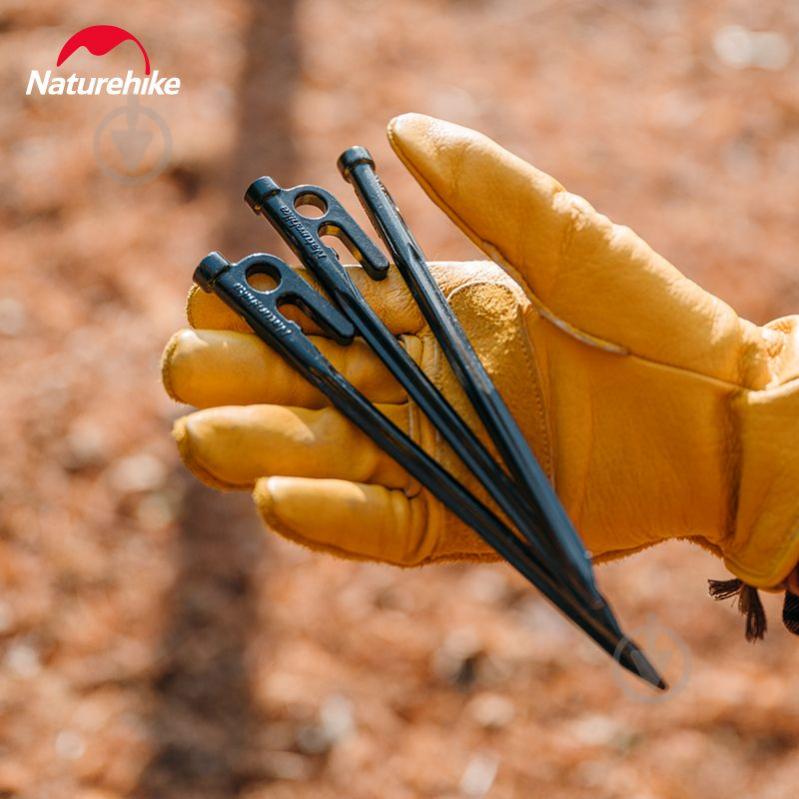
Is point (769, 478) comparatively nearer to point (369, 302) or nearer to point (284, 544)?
point (369, 302)

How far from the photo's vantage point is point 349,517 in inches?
45.8

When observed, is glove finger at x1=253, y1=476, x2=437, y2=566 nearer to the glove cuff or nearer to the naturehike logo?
the glove cuff

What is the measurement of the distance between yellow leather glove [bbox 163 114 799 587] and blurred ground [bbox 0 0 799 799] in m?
1.00

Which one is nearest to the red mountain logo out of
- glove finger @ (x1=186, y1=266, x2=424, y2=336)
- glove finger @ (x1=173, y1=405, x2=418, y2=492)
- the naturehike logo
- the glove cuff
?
the naturehike logo

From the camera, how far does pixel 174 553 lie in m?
2.38

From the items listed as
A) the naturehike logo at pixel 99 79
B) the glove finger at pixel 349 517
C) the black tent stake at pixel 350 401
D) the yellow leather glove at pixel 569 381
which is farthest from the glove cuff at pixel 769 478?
the naturehike logo at pixel 99 79

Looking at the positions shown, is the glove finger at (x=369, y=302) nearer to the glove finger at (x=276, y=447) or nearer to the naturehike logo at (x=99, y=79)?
the glove finger at (x=276, y=447)

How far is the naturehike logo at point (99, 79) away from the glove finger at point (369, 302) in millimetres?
2262

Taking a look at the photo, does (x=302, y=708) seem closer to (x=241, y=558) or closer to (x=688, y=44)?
(x=241, y=558)

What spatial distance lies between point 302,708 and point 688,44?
8.89 feet

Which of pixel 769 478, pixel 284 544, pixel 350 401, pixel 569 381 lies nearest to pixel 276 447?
pixel 350 401

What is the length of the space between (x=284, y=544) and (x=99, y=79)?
6.00 feet

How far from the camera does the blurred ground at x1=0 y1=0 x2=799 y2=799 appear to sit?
215 centimetres

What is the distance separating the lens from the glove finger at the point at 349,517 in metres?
1.13
